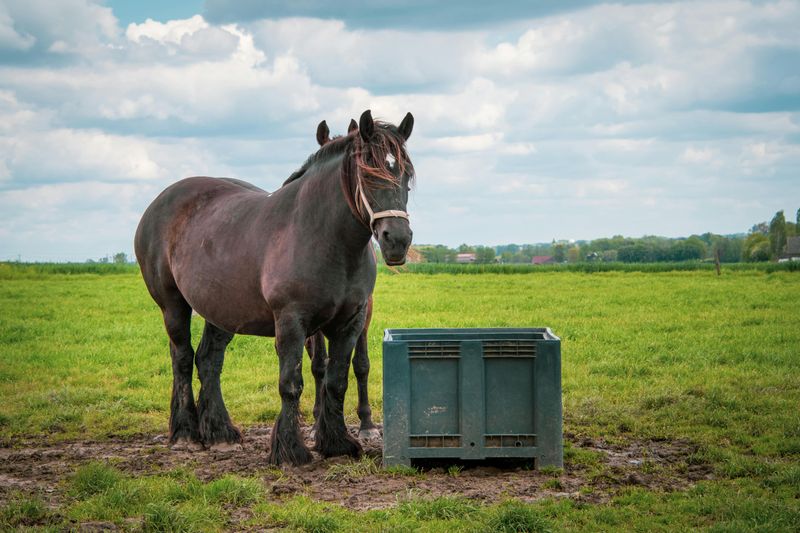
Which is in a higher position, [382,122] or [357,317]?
[382,122]

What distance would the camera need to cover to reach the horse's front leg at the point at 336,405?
22.4 ft

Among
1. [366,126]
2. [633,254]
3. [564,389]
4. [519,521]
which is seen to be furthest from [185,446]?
[633,254]

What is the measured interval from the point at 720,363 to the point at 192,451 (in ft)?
26.9

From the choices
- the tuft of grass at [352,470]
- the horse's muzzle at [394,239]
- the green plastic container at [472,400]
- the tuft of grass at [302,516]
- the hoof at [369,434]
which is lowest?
the hoof at [369,434]

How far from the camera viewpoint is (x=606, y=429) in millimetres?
7938

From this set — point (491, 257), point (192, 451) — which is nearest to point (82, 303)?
point (192, 451)

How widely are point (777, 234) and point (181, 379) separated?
81326 mm

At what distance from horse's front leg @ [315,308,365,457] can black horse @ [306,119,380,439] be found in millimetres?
399

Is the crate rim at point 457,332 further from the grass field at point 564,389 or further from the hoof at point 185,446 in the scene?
the hoof at point 185,446

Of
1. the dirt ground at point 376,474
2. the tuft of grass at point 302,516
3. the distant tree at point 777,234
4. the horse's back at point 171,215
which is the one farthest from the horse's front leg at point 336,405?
the distant tree at point 777,234

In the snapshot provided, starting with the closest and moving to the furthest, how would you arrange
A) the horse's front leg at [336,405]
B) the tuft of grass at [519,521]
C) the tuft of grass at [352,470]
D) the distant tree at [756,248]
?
the tuft of grass at [519,521], the tuft of grass at [352,470], the horse's front leg at [336,405], the distant tree at [756,248]

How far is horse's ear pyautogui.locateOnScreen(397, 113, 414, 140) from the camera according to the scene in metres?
6.24

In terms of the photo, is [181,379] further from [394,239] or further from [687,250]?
[687,250]

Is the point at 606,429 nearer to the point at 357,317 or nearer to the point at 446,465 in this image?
the point at 446,465
